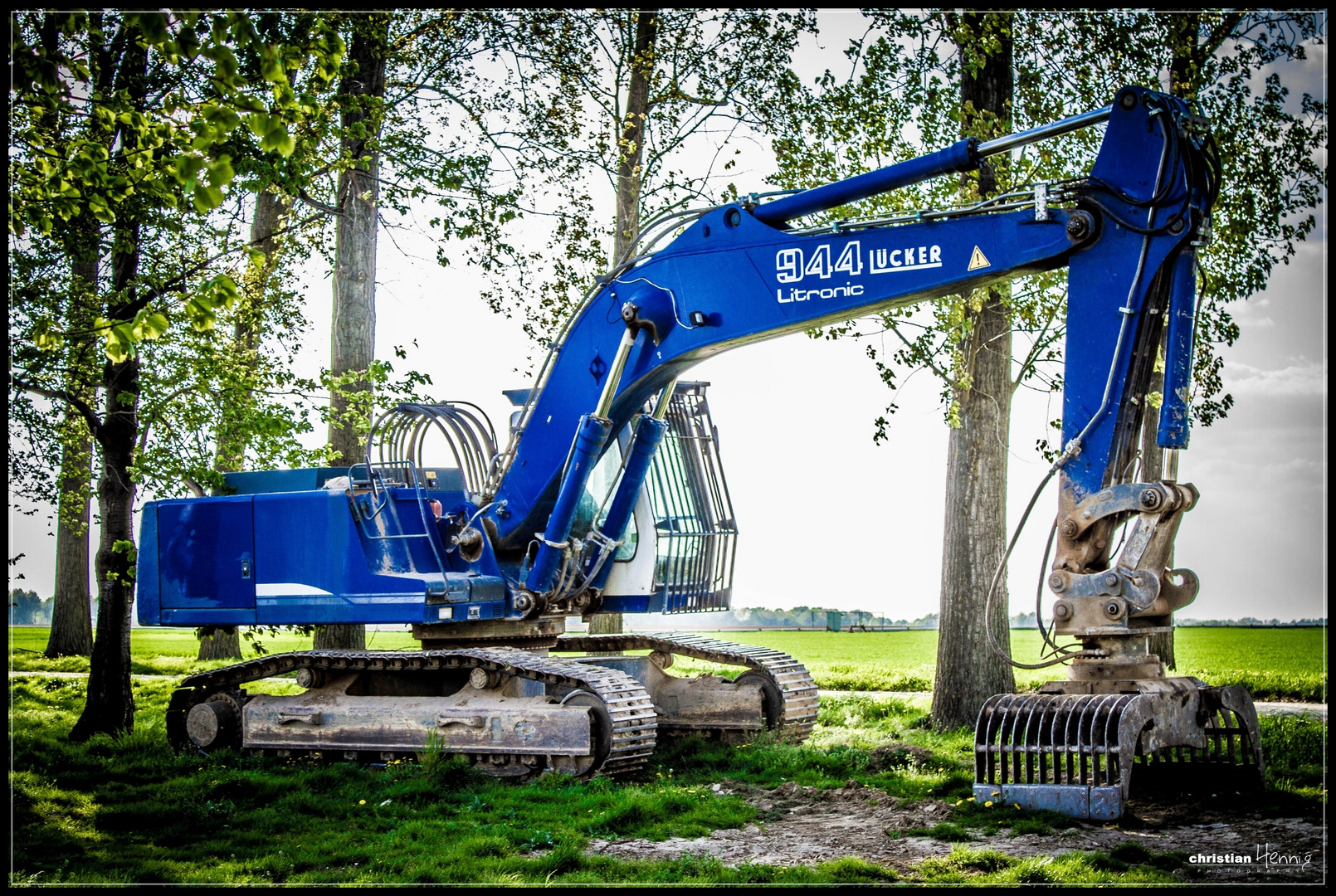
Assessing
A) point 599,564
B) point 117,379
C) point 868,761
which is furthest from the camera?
point 117,379

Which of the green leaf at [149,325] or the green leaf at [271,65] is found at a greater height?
the green leaf at [271,65]

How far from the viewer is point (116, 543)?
10969mm

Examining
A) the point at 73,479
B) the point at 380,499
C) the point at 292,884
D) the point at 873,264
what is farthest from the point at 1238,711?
the point at 73,479

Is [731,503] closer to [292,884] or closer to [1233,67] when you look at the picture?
[292,884]

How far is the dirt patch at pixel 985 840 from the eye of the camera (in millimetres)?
5699

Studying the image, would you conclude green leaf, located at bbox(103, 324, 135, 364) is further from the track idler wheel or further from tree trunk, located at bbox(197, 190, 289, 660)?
tree trunk, located at bbox(197, 190, 289, 660)

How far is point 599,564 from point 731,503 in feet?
4.03

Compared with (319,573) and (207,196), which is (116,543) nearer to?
(319,573)

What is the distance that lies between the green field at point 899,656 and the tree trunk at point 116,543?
1855mm

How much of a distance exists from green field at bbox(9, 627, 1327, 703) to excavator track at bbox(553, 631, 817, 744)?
0.90 metres

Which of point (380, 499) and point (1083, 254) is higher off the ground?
point (1083, 254)

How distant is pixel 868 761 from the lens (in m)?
8.67

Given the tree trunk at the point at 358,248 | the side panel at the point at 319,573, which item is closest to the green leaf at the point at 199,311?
the side panel at the point at 319,573

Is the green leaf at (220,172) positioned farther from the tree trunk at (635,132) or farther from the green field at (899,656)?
the tree trunk at (635,132)
